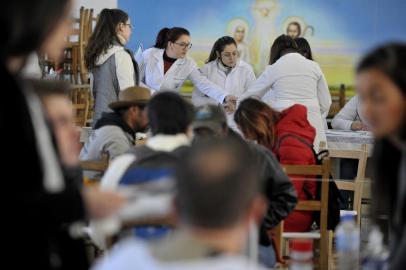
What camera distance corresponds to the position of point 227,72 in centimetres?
816

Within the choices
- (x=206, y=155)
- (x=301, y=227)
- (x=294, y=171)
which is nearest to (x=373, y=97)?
(x=206, y=155)

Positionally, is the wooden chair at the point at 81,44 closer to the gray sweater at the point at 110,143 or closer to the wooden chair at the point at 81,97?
the wooden chair at the point at 81,97

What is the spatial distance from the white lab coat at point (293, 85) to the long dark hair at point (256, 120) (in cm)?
192

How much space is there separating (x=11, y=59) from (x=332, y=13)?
885 cm

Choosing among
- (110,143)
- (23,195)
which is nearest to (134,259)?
(23,195)

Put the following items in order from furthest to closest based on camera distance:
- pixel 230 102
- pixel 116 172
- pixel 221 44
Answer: pixel 221 44
pixel 230 102
pixel 116 172

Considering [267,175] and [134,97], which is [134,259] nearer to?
[267,175]

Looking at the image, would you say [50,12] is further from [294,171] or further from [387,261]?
A: [294,171]

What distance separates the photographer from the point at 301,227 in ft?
16.9

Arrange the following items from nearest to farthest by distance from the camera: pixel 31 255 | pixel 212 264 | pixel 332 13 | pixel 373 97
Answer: pixel 212 264 < pixel 31 255 < pixel 373 97 < pixel 332 13

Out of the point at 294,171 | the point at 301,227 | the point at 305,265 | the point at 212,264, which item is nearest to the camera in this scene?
the point at 212,264

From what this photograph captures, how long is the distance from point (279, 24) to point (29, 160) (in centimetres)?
902

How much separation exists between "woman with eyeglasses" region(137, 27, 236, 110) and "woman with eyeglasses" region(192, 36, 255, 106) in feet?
0.58

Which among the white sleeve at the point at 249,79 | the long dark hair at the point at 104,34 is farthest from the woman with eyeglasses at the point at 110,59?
the white sleeve at the point at 249,79
